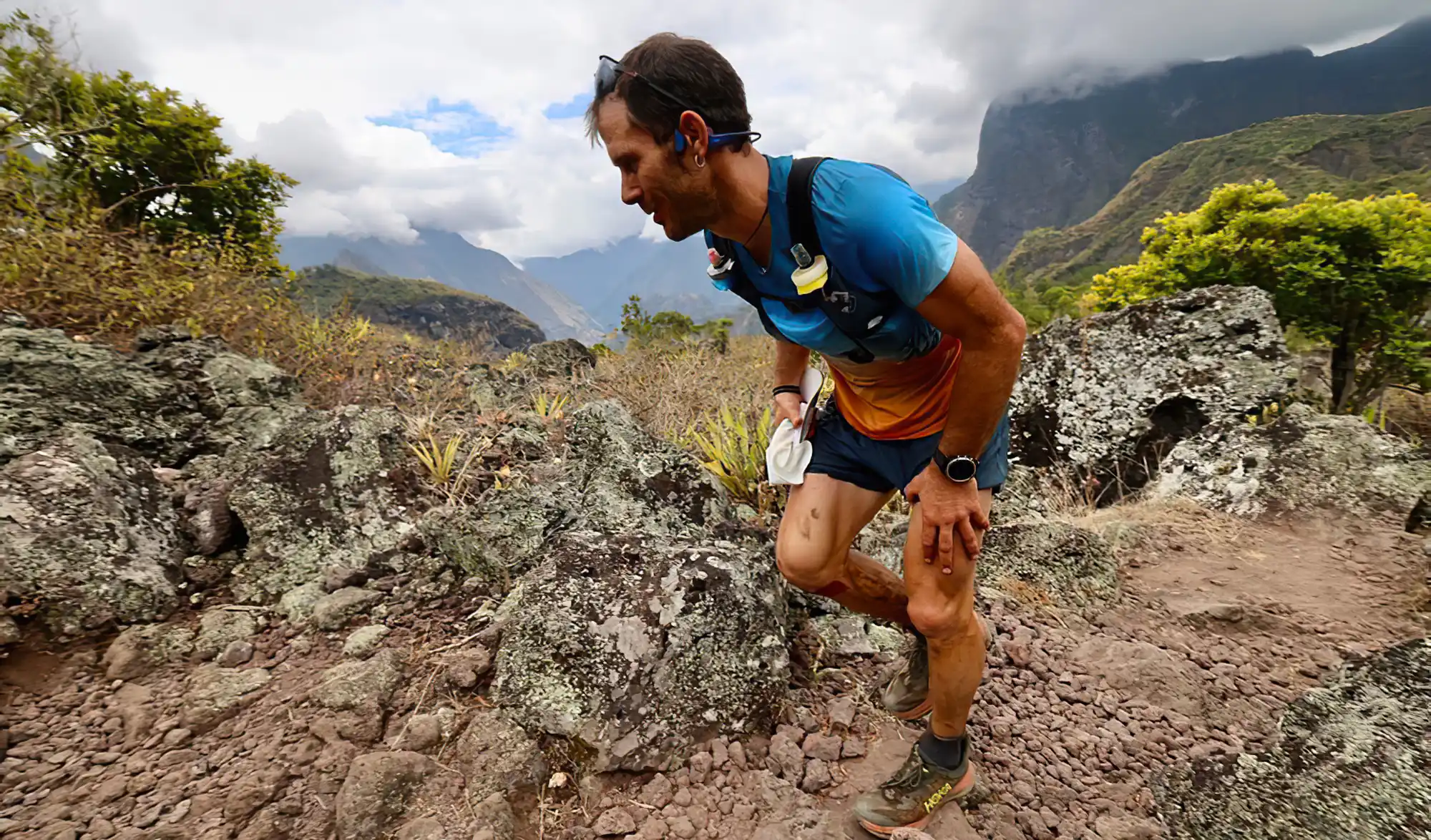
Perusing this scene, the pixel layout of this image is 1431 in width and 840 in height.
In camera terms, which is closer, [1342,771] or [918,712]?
[1342,771]

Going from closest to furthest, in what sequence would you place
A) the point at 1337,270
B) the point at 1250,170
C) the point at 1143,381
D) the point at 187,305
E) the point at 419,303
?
the point at 1143,381, the point at 187,305, the point at 1337,270, the point at 1250,170, the point at 419,303

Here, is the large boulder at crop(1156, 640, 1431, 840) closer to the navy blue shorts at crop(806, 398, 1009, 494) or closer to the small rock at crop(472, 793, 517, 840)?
the navy blue shorts at crop(806, 398, 1009, 494)

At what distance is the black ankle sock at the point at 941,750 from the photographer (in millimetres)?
1684

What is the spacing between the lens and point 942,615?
1582 millimetres

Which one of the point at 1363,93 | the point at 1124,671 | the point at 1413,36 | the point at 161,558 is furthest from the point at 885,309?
the point at 1413,36

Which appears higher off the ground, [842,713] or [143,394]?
[143,394]

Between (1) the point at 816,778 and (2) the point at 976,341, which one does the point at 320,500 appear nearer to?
(1) the point at 816,778

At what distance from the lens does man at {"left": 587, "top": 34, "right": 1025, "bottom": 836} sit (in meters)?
1.29

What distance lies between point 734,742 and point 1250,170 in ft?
239

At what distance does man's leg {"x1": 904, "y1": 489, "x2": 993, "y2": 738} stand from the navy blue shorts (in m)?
0.11

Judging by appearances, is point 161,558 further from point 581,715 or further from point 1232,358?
point 1232,358

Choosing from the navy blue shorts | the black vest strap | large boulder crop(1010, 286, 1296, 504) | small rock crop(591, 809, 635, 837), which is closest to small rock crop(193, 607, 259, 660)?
small rock crop(591, 809, 635, 837)

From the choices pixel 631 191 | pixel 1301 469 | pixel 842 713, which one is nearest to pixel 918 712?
pixel 842 713

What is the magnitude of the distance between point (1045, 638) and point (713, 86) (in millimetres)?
2411
